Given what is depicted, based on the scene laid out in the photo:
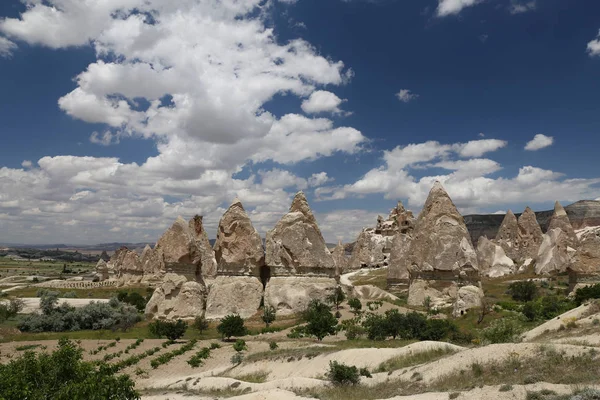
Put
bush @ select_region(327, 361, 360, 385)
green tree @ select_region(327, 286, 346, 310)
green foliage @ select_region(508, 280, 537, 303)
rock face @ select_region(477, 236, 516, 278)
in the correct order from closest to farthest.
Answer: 1. bush @ select_region(327, 361, 360, 385)
2. green tree @ select_region(327, 286, 346, 310)
3. green foliage @ select_region(508, 280, 537, 303)
4. rock face @ select_region(477, 236, 516, 278)

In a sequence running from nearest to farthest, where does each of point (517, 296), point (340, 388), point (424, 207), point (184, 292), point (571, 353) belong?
1. point (571, 353)
2. point (340, 388)
3. point (184, 292)
4. point (517, 296)
5. point (424, 207)

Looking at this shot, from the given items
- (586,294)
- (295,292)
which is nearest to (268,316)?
(295,292)

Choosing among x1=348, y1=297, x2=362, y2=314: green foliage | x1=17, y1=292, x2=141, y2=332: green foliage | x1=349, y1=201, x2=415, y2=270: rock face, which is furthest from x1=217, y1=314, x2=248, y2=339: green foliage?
x1=349, y1=201, x2=415, y2=270: rock face

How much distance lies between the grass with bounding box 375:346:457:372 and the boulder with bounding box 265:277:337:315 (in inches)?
526

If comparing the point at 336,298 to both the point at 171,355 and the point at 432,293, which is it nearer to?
the point at 432,293

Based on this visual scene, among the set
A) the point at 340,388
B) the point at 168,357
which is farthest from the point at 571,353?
the point at 168,357

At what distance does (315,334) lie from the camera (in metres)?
21.0

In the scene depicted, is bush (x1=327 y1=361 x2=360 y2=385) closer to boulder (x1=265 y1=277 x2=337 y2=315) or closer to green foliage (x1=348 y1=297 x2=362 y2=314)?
green foliage (x1=348 y1=297 x2=362 y2=314)

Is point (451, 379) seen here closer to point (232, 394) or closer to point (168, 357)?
point (232, 394)

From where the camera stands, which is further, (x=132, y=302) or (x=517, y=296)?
(x=132, y=302)

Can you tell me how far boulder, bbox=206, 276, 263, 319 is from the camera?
92.6 ft

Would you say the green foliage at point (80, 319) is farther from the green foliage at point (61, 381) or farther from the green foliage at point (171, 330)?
the green foliage at point (61, 381)

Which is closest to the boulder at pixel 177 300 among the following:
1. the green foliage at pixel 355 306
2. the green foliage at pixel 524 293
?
the green foliage at pixel 355 306

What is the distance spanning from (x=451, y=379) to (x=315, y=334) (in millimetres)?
10616
